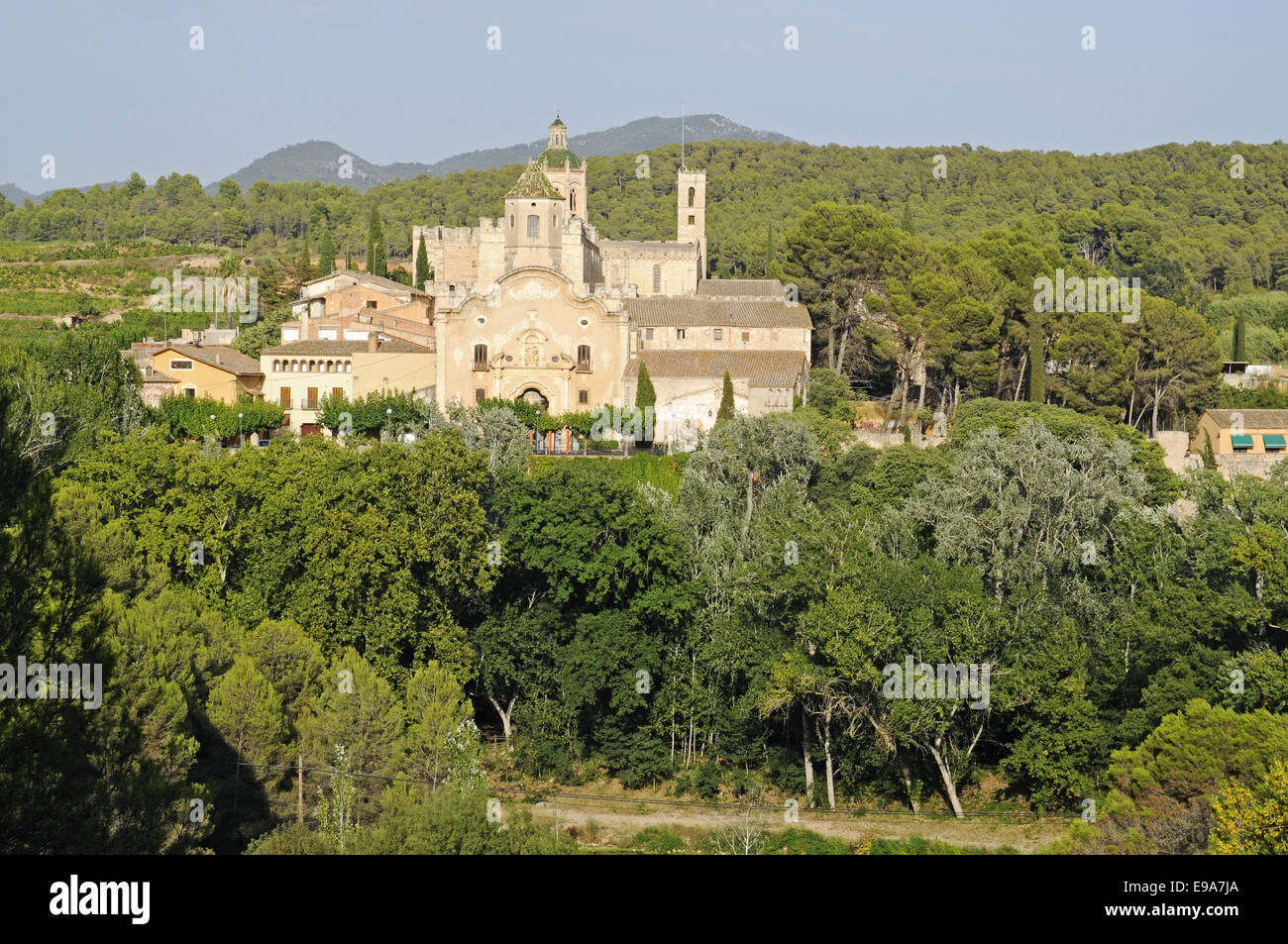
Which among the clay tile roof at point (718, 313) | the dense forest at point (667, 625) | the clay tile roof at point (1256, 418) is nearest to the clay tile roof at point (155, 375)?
the dense forest at point (667, 625)

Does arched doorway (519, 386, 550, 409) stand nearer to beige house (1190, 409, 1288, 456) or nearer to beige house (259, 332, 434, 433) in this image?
beige house (259, 332, 434, 433)

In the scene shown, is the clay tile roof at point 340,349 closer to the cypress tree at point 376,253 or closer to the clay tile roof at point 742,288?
the clay tile roof at point 742,288

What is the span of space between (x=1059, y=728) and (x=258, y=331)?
41.6 meters

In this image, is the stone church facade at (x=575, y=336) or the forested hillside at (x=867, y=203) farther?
the forested hillside at (x=867, y=203)

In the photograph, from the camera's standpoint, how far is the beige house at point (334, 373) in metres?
47.4

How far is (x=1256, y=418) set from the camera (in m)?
45.9

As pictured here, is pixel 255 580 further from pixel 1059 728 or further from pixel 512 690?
pixel 1059 728

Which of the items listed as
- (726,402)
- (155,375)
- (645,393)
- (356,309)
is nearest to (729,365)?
(726,402)

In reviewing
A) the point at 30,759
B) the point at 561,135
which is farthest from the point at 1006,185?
the point at 30,759

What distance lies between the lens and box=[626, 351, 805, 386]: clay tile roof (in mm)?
46312

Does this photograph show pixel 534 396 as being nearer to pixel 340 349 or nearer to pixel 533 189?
pixel 340 349

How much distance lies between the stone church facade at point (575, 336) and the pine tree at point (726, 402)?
74cm

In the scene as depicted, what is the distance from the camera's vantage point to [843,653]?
2553 cm

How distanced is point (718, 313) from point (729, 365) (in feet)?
15.4
